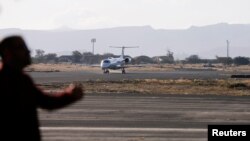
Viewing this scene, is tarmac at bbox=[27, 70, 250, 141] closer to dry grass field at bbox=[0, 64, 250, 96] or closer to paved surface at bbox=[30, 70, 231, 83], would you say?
dry grass field at bbox=[0, 64, 250, 96]

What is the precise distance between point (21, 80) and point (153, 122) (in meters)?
11.8

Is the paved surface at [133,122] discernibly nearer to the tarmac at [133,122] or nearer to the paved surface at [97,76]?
the tarmac at [133,122]

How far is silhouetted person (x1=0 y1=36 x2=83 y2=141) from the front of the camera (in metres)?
4.86

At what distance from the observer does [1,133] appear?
192 inches

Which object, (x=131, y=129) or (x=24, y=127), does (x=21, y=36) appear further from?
(x=131, y=129)

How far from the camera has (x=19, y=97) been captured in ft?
16.0

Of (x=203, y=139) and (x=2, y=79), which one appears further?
(x=203, y=139)

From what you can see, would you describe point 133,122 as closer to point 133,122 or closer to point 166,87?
point 133,122

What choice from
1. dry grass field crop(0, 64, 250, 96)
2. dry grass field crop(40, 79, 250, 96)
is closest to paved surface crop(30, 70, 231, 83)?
dry grass field crop(0, 64, 250, 96)

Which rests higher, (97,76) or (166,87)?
(166,87)

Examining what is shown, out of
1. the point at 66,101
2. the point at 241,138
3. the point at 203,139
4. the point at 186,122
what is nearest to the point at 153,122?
the point at 186,122

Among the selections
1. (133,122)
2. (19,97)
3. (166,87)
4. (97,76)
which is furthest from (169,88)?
(19,97)

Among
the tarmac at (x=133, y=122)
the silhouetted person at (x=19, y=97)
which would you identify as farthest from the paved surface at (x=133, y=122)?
the silhouetted person at (x=19, y=97)

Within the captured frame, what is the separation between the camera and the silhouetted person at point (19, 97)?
15.9 ft
